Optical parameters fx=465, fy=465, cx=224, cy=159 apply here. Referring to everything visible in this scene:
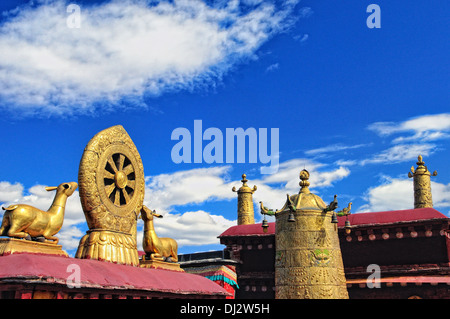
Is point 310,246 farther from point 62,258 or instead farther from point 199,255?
point 199,255

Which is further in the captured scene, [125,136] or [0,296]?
[125,136]

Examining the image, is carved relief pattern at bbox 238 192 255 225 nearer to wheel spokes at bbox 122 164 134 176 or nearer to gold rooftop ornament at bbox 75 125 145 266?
gold rooftop ornament at bbox 75 125 145 266

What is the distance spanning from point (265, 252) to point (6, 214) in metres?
15.9

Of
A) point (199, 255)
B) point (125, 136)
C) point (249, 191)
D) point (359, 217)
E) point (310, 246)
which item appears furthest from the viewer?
point (249, 191)

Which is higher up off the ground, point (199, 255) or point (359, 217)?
point (359, 217)

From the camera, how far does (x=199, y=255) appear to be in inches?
1056

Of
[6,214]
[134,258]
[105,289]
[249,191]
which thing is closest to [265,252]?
[249,191]

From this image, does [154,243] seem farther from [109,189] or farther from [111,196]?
[109,189]

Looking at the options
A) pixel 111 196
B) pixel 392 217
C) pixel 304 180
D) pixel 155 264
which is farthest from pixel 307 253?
pixel 392 217

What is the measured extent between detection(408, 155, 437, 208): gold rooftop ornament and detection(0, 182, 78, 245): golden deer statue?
66.9 feet
